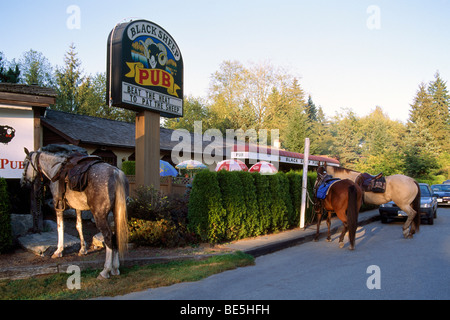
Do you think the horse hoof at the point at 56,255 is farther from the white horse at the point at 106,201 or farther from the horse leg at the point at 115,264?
the horse leg at the point at 115,264

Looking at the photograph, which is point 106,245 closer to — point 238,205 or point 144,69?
point 238,205

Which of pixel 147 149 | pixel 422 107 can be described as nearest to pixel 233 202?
pixel 147 149

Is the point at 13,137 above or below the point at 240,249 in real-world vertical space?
above

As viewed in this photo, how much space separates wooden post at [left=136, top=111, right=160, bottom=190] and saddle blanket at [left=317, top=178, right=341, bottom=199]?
521cm

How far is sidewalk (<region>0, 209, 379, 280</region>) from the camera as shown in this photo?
615 cm

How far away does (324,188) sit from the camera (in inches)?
→ 435

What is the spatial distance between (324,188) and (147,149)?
5.70 m

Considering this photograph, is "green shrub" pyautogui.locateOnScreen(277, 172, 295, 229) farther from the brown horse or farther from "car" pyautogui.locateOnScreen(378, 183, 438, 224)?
"car" pyautogui.locateOnScreen(378, 183, 438, 224)

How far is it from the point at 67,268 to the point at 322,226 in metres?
10.2

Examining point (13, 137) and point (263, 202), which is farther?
point (263, 202)

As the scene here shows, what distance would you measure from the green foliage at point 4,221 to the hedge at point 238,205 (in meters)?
4.16
